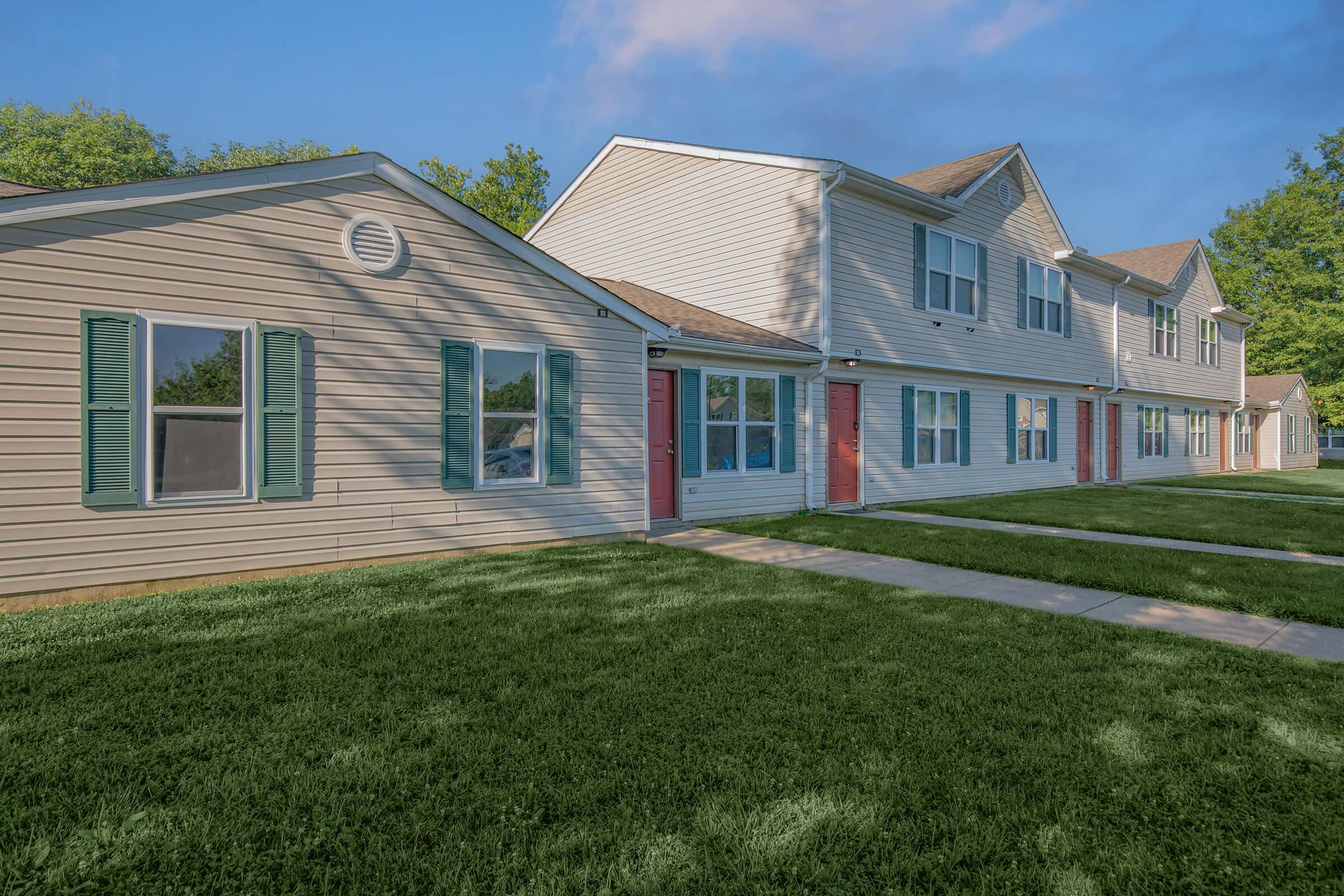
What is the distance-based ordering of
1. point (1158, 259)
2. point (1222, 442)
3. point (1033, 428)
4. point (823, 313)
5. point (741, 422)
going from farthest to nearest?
point (1222, 442) → point (1158, 259) → point (1033, 428) → point (823, 313) → point (741, 422)

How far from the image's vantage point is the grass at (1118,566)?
5.52 metres

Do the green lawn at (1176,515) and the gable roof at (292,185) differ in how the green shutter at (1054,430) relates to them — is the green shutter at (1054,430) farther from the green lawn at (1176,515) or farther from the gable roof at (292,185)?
the gable roof at (292,185)

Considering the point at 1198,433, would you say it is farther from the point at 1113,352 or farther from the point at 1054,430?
the point at 1054,430

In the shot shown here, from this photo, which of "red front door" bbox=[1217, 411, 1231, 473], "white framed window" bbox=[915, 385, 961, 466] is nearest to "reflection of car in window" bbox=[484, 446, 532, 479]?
"white framed window" bbox=[915, 385, 961, 466]

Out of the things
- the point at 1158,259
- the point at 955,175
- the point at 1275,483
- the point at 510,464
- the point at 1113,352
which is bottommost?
the point at 1275,483

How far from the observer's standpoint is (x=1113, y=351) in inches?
713

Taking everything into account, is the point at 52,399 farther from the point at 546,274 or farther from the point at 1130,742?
the point at 1130,742

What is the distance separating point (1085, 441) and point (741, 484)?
1247 cm

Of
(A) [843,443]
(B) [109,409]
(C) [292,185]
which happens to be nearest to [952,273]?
(A) [843,443]

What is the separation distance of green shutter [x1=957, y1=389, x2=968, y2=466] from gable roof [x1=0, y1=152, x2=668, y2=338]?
8206 mm

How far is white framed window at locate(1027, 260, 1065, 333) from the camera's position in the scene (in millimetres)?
15391

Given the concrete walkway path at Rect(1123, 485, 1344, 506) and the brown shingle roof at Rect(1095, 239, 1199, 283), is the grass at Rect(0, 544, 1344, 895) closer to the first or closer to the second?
the concrete walkway path at Rect(1123, 485, 1344, 506)

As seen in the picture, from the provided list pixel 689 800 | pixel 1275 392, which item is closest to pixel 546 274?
pixel 689 800

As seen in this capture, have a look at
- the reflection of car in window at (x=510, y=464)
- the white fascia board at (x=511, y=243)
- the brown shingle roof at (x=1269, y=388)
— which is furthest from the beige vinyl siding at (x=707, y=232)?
the brown shingle roof at (x=1269, y=388)
